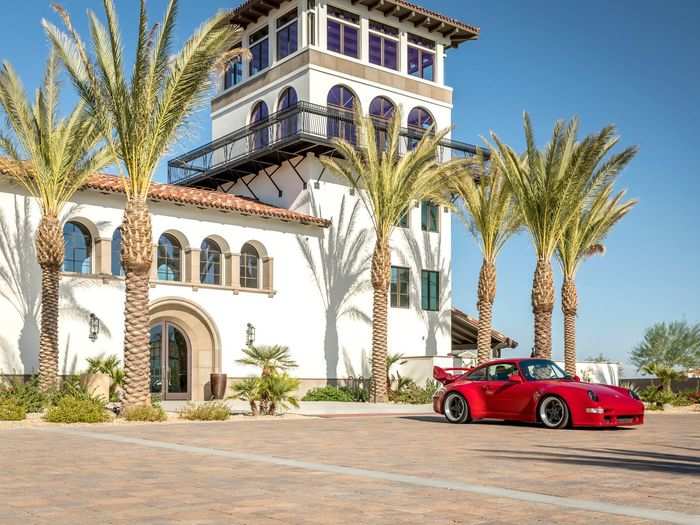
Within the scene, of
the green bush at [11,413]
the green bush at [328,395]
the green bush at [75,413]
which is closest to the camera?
the green bush at [75,413]

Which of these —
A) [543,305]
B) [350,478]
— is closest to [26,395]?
[350,478]

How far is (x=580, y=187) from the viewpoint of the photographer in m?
27.5

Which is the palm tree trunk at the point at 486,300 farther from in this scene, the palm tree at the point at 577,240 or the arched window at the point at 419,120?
the arched window at the point at 419,120

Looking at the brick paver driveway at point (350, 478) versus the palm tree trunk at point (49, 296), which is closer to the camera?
the brick paver driveway at point (350, 478)

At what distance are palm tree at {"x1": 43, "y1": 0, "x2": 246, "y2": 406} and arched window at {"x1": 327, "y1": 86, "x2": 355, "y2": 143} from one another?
1310 centimetres

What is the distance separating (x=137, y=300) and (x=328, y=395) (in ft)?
42.6

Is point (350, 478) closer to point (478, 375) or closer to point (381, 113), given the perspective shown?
point (478, 375)

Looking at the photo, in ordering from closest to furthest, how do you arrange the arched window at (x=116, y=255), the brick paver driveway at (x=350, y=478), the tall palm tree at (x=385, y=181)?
the brick paver driveway at (x=350, y=478), the arched window at (x=116, y=255), the tall palm tree at (x=385, y=181)

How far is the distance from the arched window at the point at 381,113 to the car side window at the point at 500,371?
60.3 ft

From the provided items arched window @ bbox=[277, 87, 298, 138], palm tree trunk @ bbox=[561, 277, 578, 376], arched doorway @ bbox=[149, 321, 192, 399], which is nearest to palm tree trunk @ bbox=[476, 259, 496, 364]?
palm tree trunk @ bbox=[561, 277, 578, 376]

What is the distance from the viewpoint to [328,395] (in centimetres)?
3203

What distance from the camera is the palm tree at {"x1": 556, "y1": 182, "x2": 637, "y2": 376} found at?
31.6 meters

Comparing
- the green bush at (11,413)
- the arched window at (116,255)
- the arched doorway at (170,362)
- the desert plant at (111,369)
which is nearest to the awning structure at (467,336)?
the arched doorway at (170,362)

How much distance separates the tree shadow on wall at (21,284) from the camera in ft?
82.6
